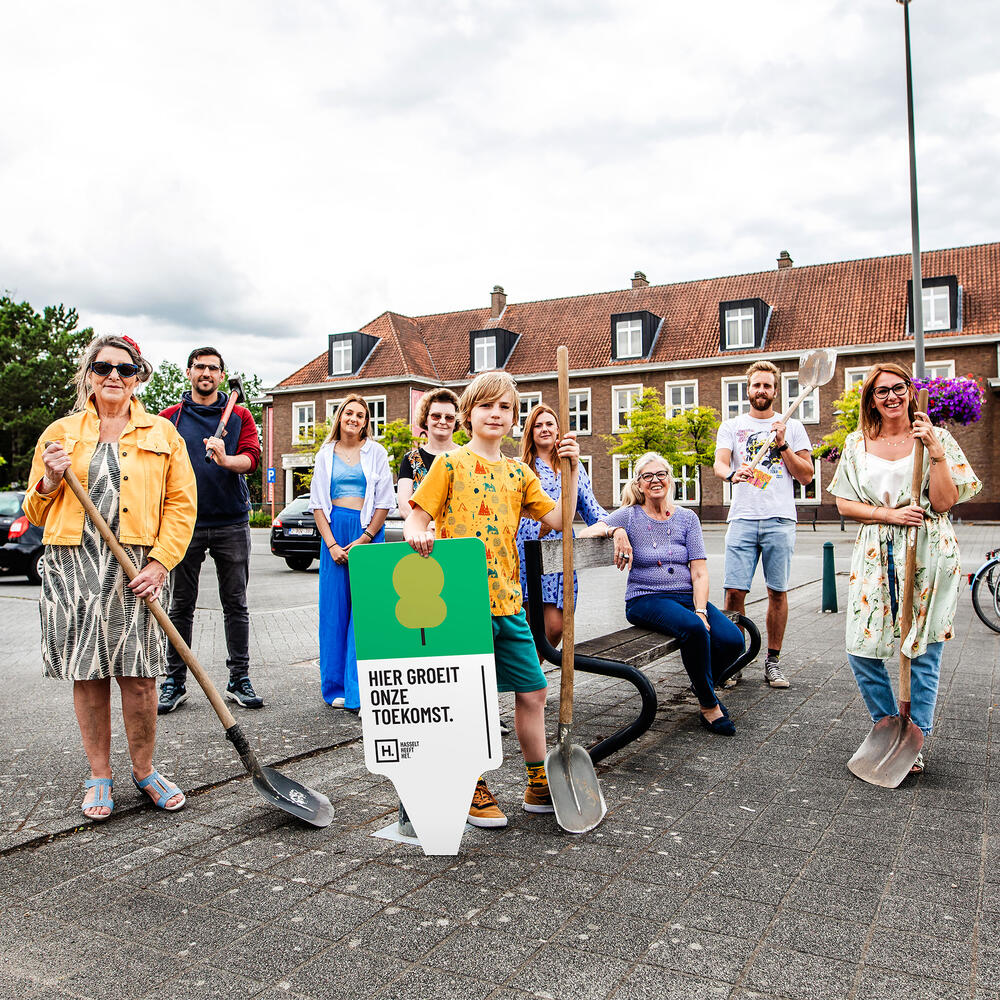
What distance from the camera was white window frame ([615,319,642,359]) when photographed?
43344 mm

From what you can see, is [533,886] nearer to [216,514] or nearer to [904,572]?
[904,572]

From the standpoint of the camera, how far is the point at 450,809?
3.31 m

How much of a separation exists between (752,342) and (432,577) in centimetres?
3970

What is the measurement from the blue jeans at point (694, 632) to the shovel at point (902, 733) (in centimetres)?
89

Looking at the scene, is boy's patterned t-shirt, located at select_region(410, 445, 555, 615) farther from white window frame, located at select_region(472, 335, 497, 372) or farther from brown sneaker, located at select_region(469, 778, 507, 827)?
white window frame, located at select_region(472, 335, 497, 372)

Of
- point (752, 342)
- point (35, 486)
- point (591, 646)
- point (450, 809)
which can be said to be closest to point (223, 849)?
point (450, 809)

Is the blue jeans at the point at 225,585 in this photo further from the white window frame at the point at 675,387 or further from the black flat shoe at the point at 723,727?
the white window frame at the point at 675,387

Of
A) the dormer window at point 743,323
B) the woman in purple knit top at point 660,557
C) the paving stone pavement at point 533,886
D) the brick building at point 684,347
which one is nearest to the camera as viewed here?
the paving stone pavement at point 533,886

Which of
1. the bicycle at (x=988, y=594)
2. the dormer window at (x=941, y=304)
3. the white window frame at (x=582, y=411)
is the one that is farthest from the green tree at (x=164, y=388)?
the bicycle at (x=988, y=594)

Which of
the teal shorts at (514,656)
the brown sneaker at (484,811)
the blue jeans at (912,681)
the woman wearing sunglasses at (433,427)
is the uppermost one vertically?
the woman wearing sunglasses at (433,427)

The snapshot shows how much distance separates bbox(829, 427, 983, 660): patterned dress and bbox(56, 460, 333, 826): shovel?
256 centimetres

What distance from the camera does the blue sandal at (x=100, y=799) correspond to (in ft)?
11.9

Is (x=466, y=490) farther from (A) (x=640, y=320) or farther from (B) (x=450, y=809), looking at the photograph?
(A) (x=640, y=320)

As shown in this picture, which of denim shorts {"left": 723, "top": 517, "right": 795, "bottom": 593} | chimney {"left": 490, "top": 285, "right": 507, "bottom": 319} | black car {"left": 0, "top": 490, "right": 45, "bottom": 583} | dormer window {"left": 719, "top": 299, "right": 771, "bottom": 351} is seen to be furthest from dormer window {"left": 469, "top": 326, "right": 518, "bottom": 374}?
denim shorts {"left": 723, "top": 517, "right": 795, "bottom": 593}
